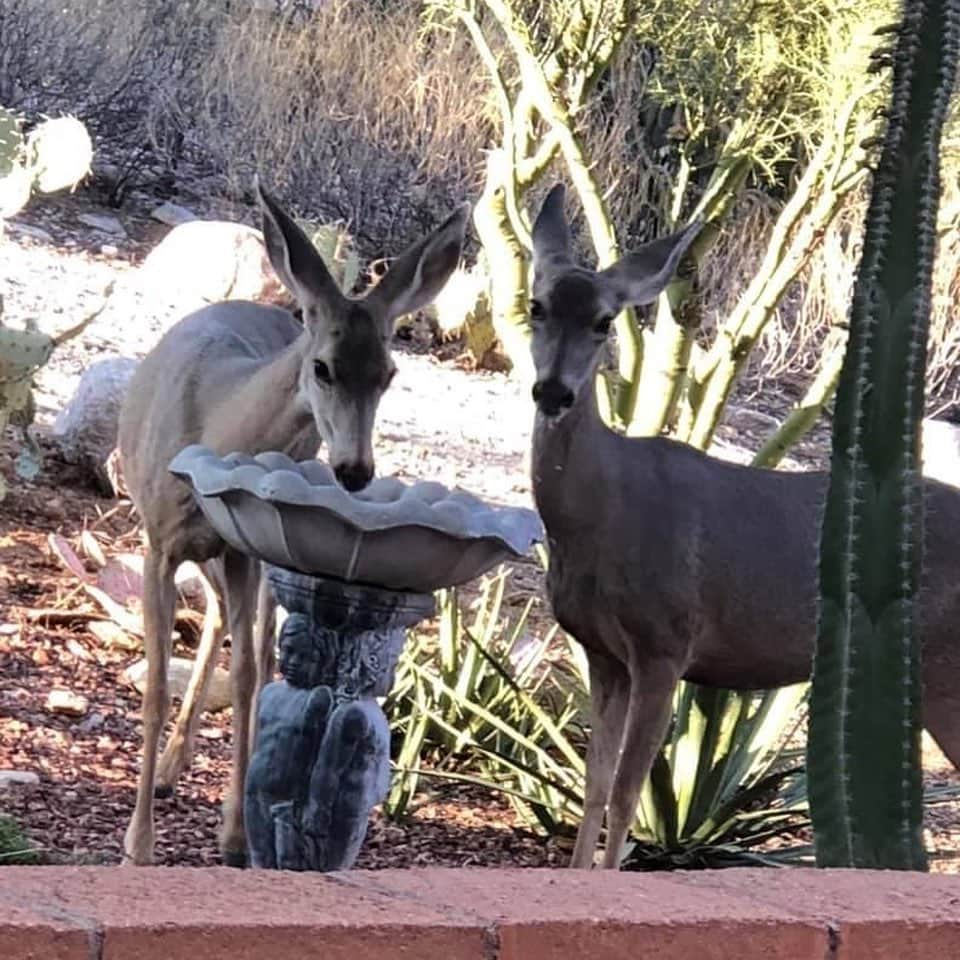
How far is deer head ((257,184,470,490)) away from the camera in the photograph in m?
5.00

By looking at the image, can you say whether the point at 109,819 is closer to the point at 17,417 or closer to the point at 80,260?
the point at 17,417

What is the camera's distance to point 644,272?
18.6 ft

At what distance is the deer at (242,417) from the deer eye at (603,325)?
443mm

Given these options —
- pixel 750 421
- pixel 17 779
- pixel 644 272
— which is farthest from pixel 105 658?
pixel 750 421

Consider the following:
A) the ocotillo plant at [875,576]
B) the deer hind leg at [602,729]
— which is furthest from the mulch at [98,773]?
the ocotillo plant at [875,576]

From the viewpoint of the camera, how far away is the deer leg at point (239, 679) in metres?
5.67

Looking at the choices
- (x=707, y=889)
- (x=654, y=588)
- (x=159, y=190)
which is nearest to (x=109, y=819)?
(x=654, y=588)

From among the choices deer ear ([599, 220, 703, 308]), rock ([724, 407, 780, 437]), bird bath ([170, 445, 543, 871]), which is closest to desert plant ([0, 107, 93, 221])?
deer ear ([599, 220, 703, 308])

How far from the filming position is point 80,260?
13.6 meters

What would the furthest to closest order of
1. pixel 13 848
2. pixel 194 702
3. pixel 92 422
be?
pixel 92 422, pixel 194 702, pixel 13 848

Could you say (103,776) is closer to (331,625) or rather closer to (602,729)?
(602,729)

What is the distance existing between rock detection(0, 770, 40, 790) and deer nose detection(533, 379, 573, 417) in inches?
76.8

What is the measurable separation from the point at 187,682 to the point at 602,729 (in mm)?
1898

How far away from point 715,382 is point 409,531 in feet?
12.2
